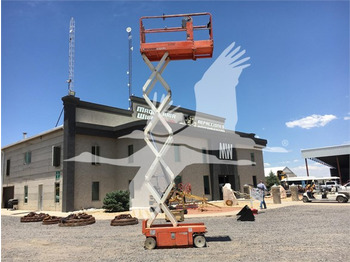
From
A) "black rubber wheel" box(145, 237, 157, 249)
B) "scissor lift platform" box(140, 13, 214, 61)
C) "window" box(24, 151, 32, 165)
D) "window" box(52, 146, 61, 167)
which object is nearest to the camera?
"black rubber wheel" box(145, 237, 157, 249)

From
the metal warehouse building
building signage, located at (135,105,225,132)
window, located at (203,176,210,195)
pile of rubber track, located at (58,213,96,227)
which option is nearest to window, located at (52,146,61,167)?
the metal warehouse building

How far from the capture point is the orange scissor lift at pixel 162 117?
779 centimetres

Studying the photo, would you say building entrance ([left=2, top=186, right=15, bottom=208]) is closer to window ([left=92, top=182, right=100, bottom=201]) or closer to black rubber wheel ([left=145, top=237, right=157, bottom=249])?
window ([left=92, top=182, right=100, bottom=201])

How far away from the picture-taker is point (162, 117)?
8648mm

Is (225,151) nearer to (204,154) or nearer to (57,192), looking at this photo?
(204,154)

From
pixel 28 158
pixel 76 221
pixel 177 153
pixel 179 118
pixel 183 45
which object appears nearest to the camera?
pixel 183 45

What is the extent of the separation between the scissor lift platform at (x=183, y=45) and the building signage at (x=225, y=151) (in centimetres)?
2292

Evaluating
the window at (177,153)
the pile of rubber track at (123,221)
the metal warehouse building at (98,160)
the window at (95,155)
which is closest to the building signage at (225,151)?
the metal warehouse building at (98,160)

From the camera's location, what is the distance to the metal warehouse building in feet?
74.7

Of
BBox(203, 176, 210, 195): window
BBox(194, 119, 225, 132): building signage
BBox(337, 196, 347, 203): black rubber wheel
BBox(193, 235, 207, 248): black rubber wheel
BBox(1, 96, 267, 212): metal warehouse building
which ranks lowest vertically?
BBox(337, 196, 347, 203): black rubber wheel

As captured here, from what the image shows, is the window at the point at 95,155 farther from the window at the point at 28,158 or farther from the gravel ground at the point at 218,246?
the gravel ground at the point at 218,246

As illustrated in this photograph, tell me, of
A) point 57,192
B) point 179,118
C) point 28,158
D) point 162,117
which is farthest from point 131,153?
point 162,117

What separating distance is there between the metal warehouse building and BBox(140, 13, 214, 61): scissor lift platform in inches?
569

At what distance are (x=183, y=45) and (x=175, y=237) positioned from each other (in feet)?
18.5
